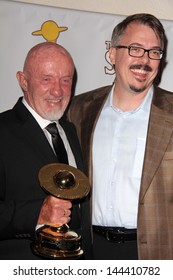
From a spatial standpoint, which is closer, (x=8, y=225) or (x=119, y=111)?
(x=8, y=225)

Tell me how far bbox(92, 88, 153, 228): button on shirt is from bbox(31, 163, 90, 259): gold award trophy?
525 millimetres

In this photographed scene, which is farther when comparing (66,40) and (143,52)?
(66,40)

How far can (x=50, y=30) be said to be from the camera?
3.37 metres

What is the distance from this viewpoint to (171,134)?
2.71 metres

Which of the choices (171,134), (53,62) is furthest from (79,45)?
(171,134)

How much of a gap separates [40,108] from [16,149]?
332mm

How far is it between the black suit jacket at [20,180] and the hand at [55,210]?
3.2 inches

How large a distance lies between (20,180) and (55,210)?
1.00 feet

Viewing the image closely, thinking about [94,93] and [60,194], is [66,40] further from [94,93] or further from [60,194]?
[60,194]

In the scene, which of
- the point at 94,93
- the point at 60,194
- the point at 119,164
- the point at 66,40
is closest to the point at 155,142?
the point at 119,164

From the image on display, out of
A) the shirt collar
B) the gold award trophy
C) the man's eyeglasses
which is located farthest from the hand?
the man's eyeglasses

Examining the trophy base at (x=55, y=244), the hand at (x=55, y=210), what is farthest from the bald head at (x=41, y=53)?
the trophy base at (x=55, y=244)
